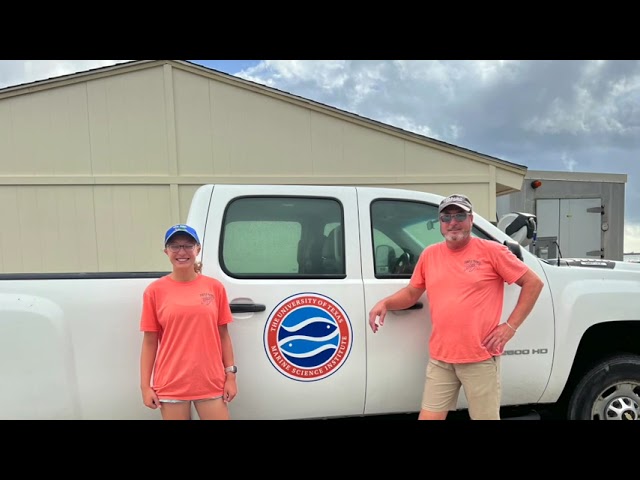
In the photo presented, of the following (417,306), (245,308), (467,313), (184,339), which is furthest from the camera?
(417,306)

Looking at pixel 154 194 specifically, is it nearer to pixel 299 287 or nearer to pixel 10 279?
pixel 10 279

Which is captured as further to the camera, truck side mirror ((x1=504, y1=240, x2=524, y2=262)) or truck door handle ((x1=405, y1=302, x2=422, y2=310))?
truck side mirror ((x1=504, y1=240, x2=524, y2=262))

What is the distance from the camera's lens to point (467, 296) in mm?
1971

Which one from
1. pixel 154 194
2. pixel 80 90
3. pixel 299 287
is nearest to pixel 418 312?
pixel 299 287

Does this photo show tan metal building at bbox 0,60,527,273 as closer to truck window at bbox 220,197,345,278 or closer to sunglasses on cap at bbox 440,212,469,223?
truck window at bbox 220,197,345,278

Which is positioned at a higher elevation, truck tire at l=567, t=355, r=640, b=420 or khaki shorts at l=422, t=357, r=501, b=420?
khaki shorts at l=422, t=357, r=501, b=420

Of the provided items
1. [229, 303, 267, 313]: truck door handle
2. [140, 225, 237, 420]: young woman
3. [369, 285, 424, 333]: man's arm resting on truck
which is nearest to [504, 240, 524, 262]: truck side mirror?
[369, 285, 424, 333]: man's arm resting on truck

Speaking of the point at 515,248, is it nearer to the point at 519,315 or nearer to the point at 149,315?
the point at 519,315

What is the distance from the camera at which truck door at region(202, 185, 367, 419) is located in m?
2.09

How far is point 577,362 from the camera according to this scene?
252 centimetres

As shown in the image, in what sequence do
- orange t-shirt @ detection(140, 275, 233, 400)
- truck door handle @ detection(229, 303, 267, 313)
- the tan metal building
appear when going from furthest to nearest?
1. the tan metal building
2. truck door handle @ detection(229, 303, 267, 313)
3. orange t-shirt @ detection(140, 275, 233, 400)

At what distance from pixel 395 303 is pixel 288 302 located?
2.01 ft

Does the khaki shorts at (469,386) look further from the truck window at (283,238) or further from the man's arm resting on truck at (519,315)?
the truck window at (283,238)

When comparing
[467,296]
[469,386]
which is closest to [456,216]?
[467,296]
